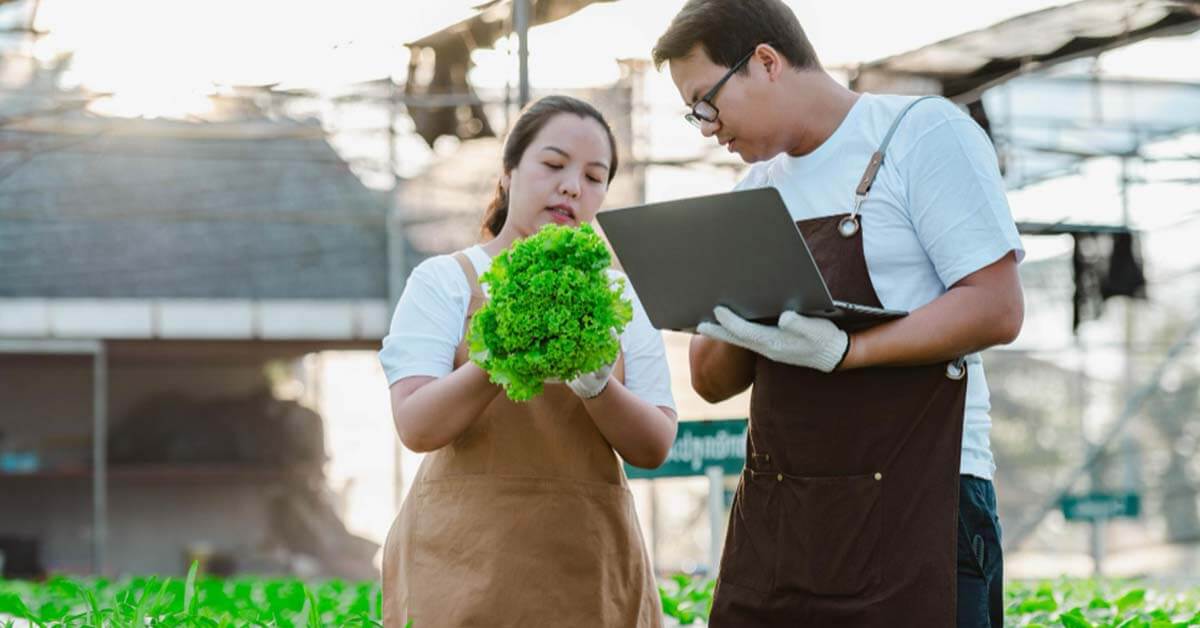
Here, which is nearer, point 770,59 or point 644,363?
point 770,59

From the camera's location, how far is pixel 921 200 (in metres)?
1.87

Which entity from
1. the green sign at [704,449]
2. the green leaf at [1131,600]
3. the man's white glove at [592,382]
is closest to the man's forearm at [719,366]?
the man's white glove at [592,382]

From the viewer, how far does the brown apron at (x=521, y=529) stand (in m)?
2.14

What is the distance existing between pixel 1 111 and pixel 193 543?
13.1 ft

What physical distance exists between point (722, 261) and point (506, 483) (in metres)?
0.54

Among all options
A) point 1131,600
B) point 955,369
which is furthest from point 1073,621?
point 955,369

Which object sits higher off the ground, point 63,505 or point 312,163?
point 312,163

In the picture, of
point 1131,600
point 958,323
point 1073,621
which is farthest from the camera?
point 1131,600

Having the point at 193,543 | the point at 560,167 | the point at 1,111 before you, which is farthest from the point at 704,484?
the point at 560,167

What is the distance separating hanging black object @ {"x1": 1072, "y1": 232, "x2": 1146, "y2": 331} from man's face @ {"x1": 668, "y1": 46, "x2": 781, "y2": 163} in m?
8.88

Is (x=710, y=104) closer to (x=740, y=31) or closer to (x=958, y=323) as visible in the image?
(x=740, y=31)

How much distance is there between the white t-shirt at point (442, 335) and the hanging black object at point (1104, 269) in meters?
8.70

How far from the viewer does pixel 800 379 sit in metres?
1.99

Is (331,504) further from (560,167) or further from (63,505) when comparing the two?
(560,167)
